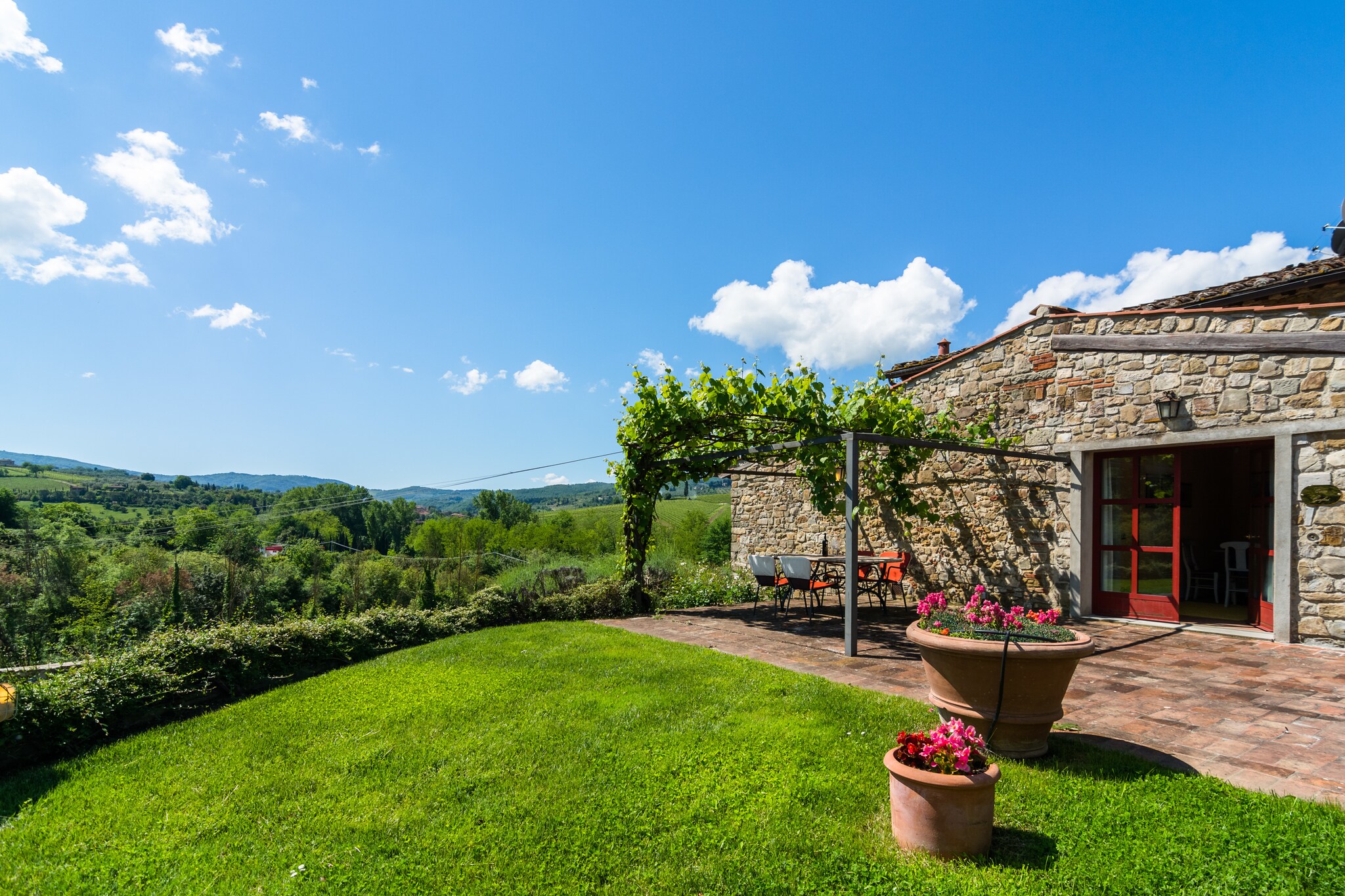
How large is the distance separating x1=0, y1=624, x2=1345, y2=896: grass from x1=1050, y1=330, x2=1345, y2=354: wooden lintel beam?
502 cm

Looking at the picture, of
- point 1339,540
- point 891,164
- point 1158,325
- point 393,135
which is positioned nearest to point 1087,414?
point 1158,325

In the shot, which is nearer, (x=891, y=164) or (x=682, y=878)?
(x=682, y=878)

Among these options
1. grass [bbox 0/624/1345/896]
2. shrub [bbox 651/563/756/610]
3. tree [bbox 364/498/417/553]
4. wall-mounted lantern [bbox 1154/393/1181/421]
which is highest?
wall-mounted lantern [bbox 1154/393/1181/421]

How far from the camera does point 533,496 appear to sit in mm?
96500

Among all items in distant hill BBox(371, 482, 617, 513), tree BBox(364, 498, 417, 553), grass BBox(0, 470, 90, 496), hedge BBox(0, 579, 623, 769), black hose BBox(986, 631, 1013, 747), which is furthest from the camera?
distant hill BBox(371, 482, 617, 513)

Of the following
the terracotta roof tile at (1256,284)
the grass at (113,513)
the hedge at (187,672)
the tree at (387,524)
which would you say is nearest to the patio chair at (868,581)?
the terracotta roof tile at (1256,284)

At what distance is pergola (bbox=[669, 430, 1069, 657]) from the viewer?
6.29 metres

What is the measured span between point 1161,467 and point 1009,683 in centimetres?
612

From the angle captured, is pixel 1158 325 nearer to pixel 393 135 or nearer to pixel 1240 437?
pixel 1240 437

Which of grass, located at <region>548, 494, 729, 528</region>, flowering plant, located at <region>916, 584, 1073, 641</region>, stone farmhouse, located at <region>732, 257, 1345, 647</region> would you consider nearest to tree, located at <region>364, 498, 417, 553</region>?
grass, located at <region>548, 494, 729, 528</region>

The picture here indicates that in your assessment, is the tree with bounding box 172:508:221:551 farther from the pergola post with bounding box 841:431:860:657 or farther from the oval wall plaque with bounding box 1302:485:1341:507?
the oval wall plaque with bounding box 1302:485:1341:507

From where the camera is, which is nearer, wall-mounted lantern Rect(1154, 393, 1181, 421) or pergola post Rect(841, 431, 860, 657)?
pergola post Rect(841, 431, 860, 657)

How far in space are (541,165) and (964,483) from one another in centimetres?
749

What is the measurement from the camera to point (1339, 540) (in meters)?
6.10
